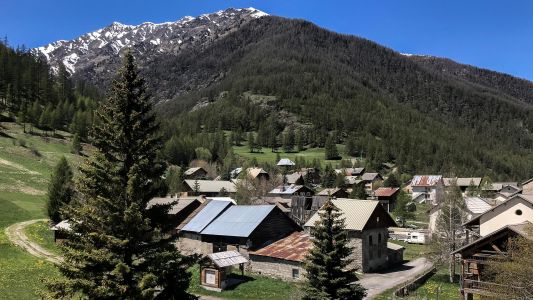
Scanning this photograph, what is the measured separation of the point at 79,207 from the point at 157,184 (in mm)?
3729

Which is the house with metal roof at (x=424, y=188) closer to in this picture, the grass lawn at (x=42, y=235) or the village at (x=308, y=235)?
the village at (x=308, y=235)

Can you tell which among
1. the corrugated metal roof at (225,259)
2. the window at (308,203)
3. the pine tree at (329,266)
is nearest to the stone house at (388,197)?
the window at (308,203)

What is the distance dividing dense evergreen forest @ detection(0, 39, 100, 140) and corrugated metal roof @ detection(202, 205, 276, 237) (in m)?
76.5

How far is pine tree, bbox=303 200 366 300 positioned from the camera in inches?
1015

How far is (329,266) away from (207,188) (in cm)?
9207

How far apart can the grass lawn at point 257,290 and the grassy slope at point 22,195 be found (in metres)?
12.3

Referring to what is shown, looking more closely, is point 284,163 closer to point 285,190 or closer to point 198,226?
point 285,190

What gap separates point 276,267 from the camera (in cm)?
4328

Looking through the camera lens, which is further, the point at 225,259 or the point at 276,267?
the point at 276,267

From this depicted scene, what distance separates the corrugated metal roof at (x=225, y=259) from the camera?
129ft

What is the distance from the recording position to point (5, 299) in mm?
31406

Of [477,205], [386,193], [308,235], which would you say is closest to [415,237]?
[477,205]

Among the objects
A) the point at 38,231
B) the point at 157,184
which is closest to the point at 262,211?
the point at 38,231

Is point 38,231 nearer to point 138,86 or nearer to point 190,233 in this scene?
point 190,233
